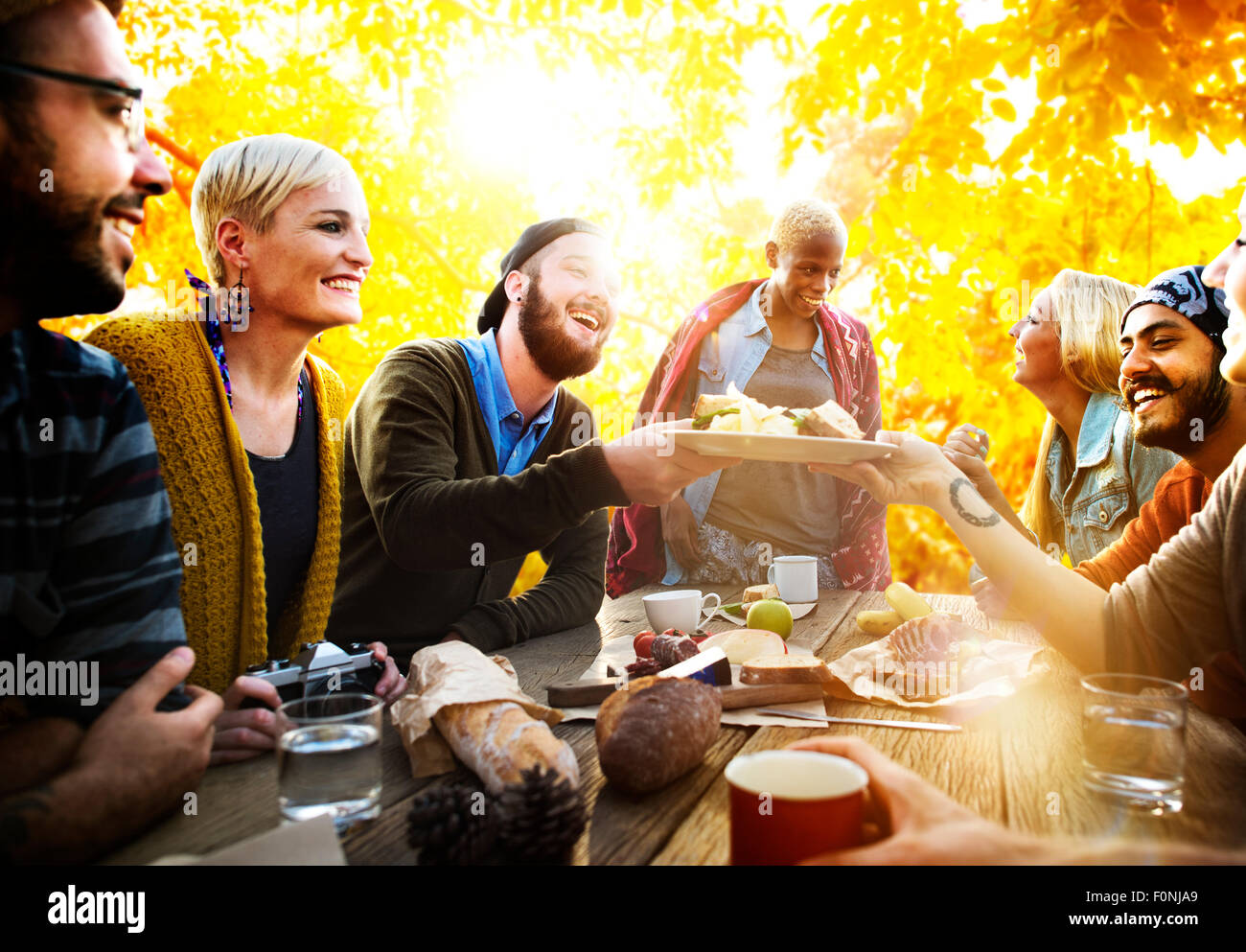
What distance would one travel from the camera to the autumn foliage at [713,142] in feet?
11.5

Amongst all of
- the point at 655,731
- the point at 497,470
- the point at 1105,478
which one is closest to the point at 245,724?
the point at 655,731

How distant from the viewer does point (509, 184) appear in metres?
7.55

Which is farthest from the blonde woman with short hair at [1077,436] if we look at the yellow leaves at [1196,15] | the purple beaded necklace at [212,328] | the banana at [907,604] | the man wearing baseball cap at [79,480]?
the man wearing baseball cap at [79,480]

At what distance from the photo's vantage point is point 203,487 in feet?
7.01

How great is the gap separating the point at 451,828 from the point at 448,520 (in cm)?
133

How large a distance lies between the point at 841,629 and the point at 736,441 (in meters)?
0.86

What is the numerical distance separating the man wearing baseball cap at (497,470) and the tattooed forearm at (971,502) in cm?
68

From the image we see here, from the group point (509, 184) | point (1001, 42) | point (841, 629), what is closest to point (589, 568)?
point (841, 629)

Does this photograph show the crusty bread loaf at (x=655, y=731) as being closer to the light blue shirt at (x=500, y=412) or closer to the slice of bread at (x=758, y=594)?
the slice of bread at (x=758, y=594)

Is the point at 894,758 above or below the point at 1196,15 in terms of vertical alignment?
below

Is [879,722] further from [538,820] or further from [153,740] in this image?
[153,740]

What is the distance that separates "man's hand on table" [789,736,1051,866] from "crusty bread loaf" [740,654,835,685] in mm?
572

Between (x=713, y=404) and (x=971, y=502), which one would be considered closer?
(x=971, y=502)

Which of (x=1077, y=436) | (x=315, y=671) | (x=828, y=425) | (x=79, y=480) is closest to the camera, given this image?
(x=79, y=480)
